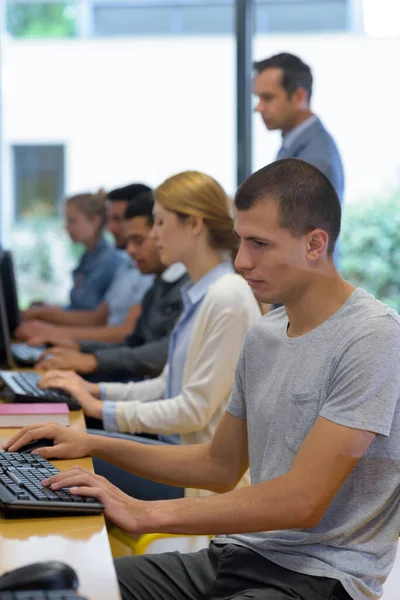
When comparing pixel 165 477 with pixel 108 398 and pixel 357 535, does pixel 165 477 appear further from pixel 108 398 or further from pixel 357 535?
pixel 108 398

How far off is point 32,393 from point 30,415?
0.83ft

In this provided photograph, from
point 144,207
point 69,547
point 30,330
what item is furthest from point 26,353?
point 69,547

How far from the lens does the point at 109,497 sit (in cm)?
144

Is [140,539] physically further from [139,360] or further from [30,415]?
[139,360]

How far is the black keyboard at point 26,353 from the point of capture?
329 centimetres

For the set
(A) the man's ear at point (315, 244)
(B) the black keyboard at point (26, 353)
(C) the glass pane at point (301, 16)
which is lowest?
(B) the black keyboard at point (26, 353)

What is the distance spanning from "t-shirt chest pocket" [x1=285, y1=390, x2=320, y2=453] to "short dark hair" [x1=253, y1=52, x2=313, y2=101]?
7.71 ft

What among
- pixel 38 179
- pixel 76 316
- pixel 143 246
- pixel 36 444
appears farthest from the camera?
pixel 38 179

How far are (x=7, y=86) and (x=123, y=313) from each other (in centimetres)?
208

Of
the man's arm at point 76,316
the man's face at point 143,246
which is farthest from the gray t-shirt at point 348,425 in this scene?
the man's arm at point 76,316

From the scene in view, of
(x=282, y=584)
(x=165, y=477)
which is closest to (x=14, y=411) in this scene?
(x=165, y=477)

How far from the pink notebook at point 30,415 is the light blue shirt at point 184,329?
0.46m

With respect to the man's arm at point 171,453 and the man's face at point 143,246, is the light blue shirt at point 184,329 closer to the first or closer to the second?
the man's face at point 143,246

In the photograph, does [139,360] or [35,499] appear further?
[139,360]
